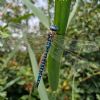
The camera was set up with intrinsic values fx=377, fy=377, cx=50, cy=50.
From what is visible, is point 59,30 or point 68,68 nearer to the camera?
point 59,30

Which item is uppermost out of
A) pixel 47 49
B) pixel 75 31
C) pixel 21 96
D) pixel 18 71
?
pixel 47 49

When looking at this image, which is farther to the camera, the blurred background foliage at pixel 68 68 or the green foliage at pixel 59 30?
the blurred background foliage at pixel 68 68

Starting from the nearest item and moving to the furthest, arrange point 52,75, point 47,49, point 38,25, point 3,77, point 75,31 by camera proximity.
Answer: point 52,75 < point 47,49 < point 3,77 < point 75,31 < point 38,25

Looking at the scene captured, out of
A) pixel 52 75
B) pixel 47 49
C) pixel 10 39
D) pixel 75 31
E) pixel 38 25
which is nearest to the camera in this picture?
pixel 52 75

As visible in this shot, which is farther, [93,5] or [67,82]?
[93,5]

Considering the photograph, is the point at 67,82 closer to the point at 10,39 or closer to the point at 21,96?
the point at 21,96

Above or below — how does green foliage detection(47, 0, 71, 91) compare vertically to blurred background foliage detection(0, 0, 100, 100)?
above

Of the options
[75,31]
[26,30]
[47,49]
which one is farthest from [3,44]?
[75,31]

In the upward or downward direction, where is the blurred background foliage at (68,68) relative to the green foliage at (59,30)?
downward

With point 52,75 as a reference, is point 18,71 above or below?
below

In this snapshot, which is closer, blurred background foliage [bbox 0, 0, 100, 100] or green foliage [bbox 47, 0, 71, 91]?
green foliage [bbox 47, 0, 71, 91]

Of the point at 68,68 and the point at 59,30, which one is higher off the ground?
the point at 59,30
